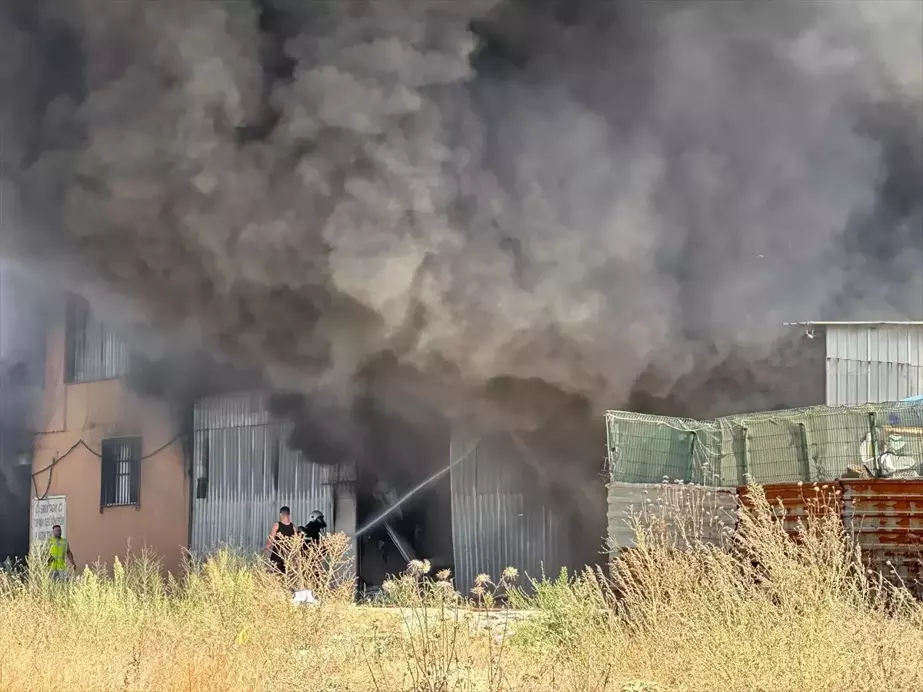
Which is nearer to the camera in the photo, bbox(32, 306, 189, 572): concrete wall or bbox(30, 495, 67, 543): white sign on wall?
bbox(32, 306, 189, 572): concrete wall

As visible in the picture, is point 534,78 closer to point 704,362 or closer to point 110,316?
point 704,362

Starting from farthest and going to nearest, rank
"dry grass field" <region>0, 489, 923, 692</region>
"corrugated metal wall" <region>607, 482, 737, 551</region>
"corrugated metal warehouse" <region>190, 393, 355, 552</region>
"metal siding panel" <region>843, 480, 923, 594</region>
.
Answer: "corrugated metal warehouse" <region>190, 393, 355, 552</region>
"corrugated metal wall" <region>607, 482, 737, 551</region>
"metal siding panel" <region>843, 480, 923, 594</region>
"dry grass field" <region>0, 489, 923, 692</region>

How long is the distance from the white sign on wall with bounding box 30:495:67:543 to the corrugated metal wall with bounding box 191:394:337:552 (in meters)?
3.25

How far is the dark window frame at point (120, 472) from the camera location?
1716 cm

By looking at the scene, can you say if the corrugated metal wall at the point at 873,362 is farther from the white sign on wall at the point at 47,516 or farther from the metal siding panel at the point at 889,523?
the white sign on wall at the point at 47,516

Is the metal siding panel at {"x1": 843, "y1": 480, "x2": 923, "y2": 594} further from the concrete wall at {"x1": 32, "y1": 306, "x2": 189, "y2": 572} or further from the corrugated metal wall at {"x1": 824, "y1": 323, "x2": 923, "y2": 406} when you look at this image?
the concrete wall at {"x1": 32, "y1": 306, "x2": 189, "y2": 572}

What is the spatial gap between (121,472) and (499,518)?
7.37 metres

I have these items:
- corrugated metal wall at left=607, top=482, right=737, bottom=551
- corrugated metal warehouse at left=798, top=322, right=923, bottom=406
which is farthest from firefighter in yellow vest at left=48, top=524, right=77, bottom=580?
corrugated metal warehouse at left=798, top=322, right=923, bottom=406

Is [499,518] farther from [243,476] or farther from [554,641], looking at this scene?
[554,641]

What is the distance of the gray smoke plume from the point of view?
12414 mm

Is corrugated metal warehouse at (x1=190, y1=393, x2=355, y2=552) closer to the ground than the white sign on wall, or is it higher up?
higher up

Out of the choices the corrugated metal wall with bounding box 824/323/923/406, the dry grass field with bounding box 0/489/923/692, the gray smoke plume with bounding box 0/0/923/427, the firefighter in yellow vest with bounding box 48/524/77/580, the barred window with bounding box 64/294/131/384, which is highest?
the gray smoke plume with bounding box 0/0/923/427

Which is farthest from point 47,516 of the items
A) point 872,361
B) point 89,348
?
point 872,361

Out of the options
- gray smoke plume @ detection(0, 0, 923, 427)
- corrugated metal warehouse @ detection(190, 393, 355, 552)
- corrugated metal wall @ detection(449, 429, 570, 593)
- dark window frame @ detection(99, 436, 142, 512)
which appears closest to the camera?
gray smoke plume @ detection(0, 0, 923, 427)
